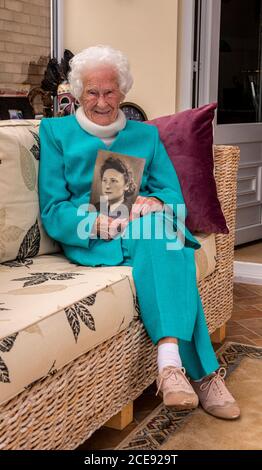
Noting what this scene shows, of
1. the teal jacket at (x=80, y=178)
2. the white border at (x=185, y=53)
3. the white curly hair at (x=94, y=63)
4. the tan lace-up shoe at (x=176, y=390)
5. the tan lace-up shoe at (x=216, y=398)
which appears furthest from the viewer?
the white border at (x=185, y=53)

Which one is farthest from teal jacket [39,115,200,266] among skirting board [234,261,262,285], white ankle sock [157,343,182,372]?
skirting board [234,261,262,285]

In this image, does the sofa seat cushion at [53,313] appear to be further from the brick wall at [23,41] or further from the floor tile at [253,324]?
the brick wall at [23,41]

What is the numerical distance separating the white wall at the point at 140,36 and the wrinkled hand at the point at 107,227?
2.11 m

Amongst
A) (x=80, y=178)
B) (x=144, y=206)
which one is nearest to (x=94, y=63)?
(x=80, y=178)

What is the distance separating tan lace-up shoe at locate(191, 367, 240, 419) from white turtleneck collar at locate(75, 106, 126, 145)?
Answer: 2.86 feet

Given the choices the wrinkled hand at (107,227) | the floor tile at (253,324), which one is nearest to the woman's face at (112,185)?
the wrinkled hand at (107,227)

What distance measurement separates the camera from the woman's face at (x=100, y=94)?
227 cm

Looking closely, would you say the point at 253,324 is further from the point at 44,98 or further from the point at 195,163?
the point at 44,98

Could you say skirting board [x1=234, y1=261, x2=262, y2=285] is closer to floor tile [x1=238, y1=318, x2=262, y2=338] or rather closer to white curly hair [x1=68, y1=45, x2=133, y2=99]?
floor tile [x1=238, y1=318, x2=262, y2=338]

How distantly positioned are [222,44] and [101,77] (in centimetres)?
212

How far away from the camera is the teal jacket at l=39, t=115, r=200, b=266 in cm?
215

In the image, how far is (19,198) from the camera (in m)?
2.14

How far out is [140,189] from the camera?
7.68ft
